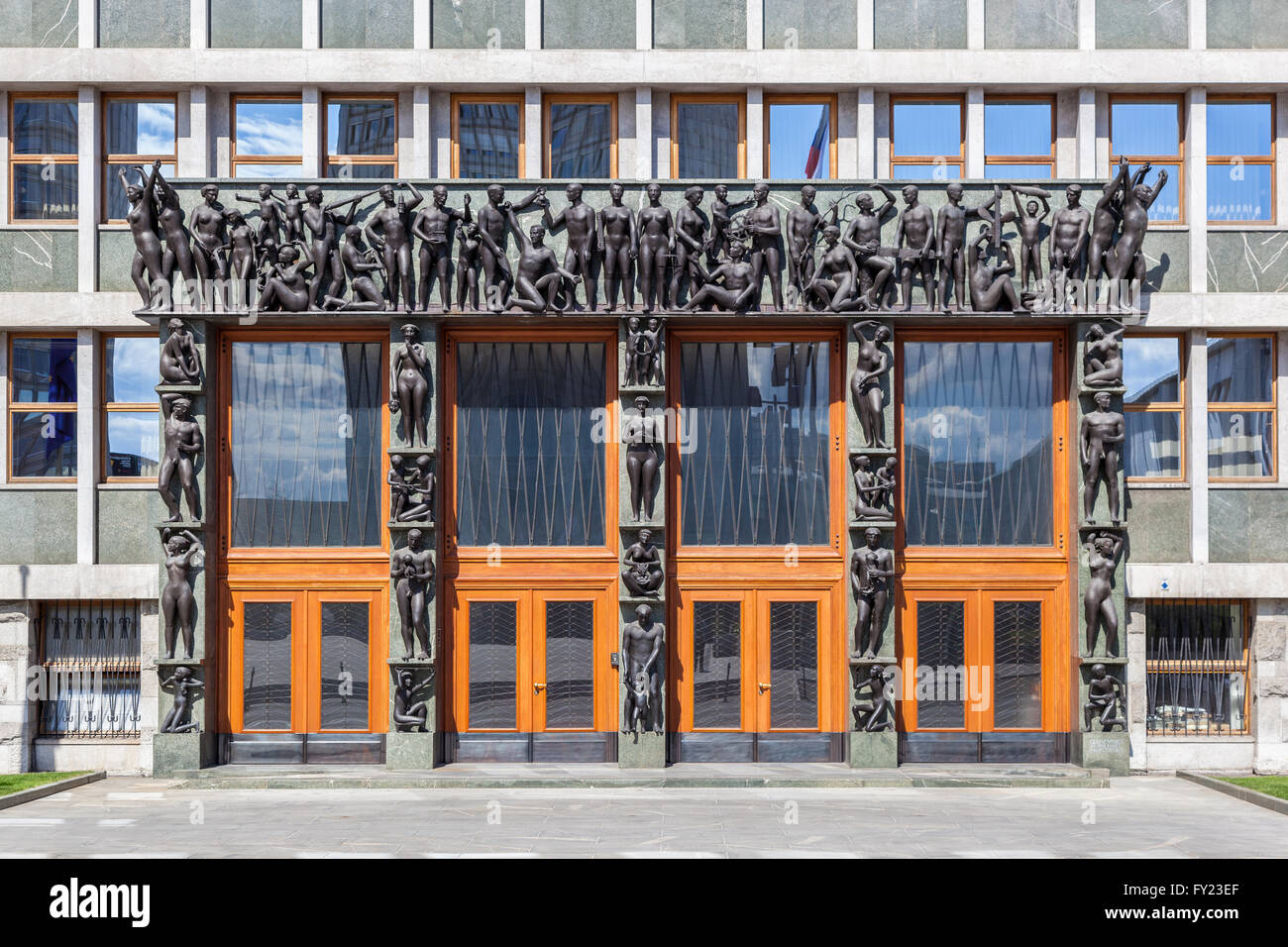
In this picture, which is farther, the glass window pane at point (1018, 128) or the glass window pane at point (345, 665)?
the glass window pane at point (1018, 128)

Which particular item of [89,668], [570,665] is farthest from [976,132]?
[89,668]

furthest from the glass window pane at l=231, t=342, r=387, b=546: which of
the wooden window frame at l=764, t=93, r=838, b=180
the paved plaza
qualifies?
the wooden window frame at l=764, t=93, r=838, b=180

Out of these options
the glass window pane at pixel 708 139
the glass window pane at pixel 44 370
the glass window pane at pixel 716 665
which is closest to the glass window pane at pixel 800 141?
the glass window pane at pixel 708 139

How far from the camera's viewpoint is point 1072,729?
2027 cm

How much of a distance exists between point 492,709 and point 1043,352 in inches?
394

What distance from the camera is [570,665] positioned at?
800 inches

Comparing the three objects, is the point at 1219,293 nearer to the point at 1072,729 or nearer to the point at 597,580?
the point at 1072,729

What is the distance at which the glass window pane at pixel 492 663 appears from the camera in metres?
20.3

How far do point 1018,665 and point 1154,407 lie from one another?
4744 mm

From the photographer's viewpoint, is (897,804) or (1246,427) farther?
(1246,427)

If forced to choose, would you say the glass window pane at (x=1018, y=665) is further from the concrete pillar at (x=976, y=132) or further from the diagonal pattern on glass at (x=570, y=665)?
the concrete pillar at (x=976, y=132)

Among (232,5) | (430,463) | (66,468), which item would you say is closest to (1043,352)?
(430,463)

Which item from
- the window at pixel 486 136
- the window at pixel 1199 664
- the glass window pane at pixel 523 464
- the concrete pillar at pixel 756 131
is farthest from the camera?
the window at pixel 486 136

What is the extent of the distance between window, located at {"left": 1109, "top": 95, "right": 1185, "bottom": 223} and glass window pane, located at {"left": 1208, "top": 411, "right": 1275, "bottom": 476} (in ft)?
10.8
